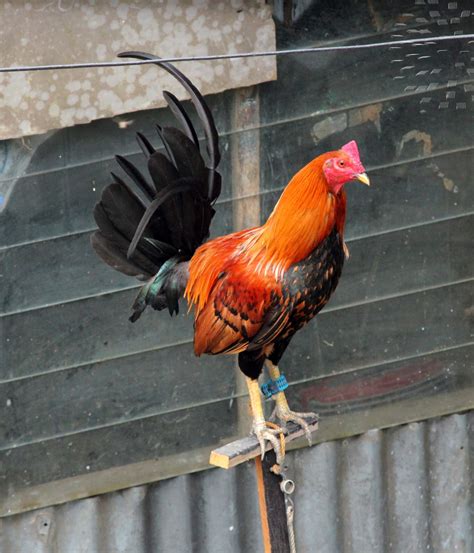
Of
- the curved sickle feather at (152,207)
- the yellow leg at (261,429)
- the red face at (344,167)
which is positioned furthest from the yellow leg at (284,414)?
the red face at (344,167)

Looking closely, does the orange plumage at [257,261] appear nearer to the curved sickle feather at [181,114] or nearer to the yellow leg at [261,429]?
the yellow leg at [261,429]

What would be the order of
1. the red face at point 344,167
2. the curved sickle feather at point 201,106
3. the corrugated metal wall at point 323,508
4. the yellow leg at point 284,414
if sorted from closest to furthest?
the red face at point 344,167 < the curved sickle feather at point 201,106 < the yellow leg at point 284,414 < the corrugated metal wall at point 323,508

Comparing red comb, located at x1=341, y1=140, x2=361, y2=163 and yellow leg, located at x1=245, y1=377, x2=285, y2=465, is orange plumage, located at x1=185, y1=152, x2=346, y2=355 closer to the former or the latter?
red comb, located at x1=341, y1=140, x2=361, y2=163

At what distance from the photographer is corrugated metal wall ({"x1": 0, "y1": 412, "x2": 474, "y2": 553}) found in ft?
13.9

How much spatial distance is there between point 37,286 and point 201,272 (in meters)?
0.82

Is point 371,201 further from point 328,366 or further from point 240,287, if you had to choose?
point 240,287

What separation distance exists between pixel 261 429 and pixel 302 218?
2.08 feet

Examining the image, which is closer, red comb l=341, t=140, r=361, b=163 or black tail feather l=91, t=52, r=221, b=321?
red comb l=341, t=140, r=361, b=163

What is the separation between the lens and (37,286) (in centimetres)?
403

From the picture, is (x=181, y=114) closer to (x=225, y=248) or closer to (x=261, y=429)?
(x=225, y=248)

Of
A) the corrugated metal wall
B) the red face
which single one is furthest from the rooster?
the corrugated metal wall

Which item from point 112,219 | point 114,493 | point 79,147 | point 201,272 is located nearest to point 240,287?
point 201,272

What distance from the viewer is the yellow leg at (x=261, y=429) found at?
3416mm

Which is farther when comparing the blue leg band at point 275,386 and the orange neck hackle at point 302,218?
the blue leg band at point 275,386
